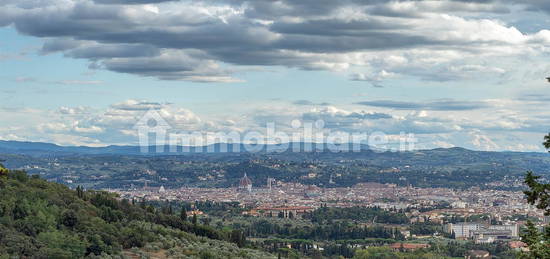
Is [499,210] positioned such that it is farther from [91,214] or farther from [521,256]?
[521,256]

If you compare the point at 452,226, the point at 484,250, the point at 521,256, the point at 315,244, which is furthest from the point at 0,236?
the point at 452,226

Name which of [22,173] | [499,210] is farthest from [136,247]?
[499,210]

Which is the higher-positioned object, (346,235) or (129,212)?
(129,212)

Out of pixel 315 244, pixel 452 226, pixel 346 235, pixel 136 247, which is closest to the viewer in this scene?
pixel 136 247

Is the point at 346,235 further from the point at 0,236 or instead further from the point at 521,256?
→ the point at 521,256

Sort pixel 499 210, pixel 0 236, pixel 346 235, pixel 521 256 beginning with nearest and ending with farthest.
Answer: pixel 521 256
pixel 0 236
pixel 346 235
pixel 499 210

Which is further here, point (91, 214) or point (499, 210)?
point (499, 210)
